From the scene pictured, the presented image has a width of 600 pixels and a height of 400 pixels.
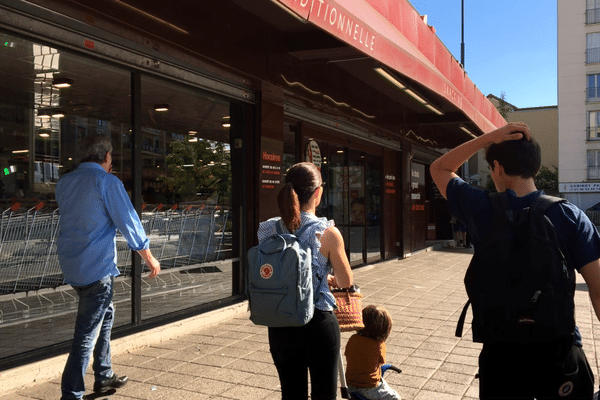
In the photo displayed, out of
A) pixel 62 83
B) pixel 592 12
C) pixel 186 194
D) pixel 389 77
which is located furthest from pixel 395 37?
pixel 592 12

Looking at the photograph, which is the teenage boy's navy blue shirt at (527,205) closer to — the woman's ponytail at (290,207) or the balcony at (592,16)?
the woman's ponytail at (290,207)

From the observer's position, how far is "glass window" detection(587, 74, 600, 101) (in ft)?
154

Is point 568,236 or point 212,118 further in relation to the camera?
point 212,118

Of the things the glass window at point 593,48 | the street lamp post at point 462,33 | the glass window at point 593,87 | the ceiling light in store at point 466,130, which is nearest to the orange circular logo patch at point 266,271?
the ceiling light in store at point 466,130

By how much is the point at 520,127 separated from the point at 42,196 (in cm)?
557

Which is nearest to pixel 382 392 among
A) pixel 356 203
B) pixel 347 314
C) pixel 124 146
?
pixel 347 314

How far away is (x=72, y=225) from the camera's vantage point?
3.61 metres

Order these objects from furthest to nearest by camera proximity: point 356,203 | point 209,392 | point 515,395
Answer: point 356,203 < point 209,392 < point 515,395

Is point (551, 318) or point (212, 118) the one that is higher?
point (212, 118)

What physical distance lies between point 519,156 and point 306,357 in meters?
1.28

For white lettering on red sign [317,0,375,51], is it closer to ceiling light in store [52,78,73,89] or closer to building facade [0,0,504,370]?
building facade [0,0,504,370]

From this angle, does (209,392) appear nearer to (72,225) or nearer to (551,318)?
(72,225)

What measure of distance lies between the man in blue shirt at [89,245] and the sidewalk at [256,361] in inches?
23.0

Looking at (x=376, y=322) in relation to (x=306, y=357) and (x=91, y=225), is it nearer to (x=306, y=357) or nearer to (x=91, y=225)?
(x=306, y=357)
